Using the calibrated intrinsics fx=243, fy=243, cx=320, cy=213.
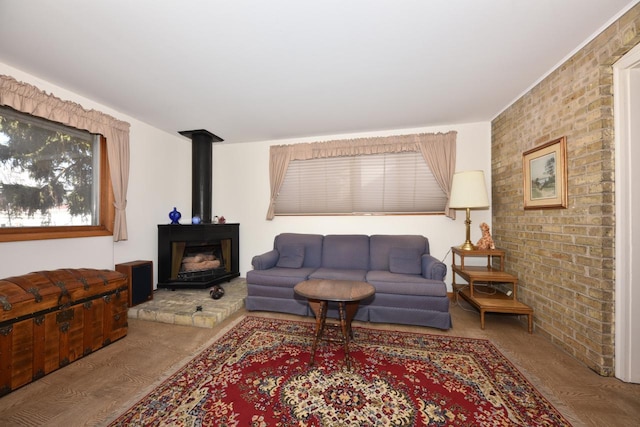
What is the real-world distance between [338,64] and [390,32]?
530mm

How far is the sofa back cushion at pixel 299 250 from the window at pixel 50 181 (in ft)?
7.31

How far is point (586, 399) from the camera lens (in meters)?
1.61

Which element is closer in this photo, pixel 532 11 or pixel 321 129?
pixel 532 11

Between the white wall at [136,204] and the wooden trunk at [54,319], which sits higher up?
the white wall at [136,204]

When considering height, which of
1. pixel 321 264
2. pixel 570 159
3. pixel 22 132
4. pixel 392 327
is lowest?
pixel 392 327

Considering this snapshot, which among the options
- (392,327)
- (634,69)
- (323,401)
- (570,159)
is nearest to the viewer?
(323,401)

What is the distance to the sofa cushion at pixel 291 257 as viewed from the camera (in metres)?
3.46

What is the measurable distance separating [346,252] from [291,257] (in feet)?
2.63

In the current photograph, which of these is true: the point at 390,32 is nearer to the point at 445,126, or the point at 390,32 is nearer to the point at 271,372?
the point at 445,126

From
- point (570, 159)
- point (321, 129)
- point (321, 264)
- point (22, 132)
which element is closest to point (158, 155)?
point (22, 132)

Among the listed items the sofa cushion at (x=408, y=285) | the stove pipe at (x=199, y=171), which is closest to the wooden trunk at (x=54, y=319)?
the stove pipe at (x=199, y=171)

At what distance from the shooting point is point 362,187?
3.92 metres

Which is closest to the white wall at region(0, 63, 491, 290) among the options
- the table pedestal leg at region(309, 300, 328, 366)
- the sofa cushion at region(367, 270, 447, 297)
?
the sofa cushion at region(367, 270, 447, 297)

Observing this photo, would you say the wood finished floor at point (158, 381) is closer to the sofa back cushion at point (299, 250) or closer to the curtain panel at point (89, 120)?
the sofa back cushion at point (299, 250)
